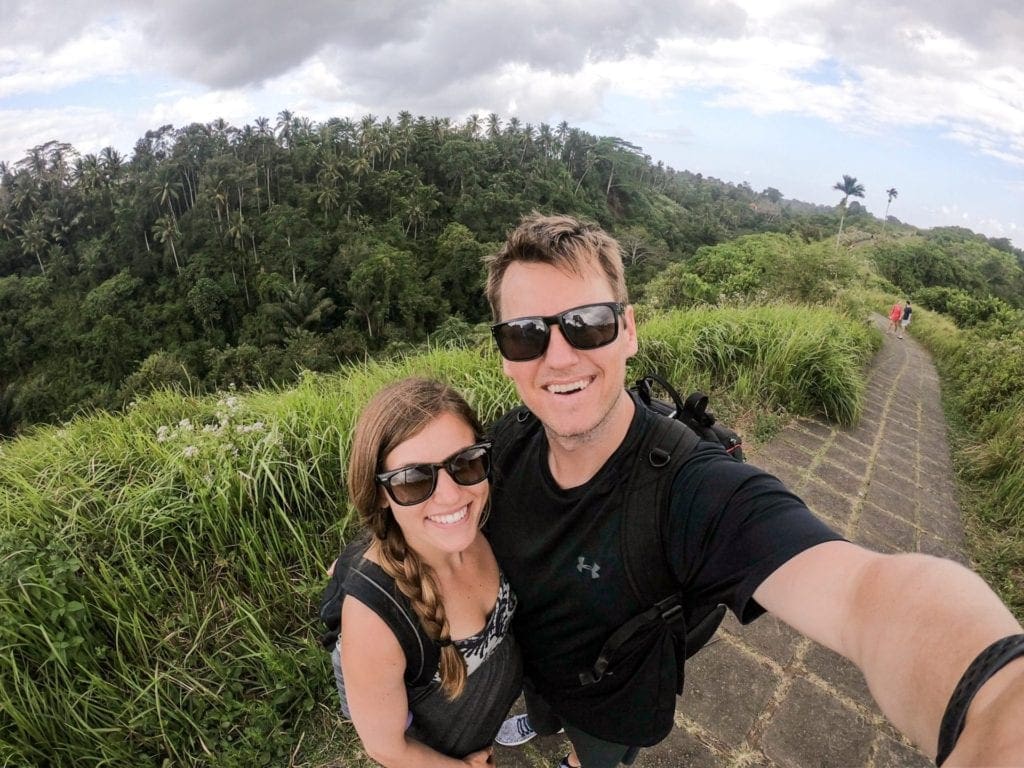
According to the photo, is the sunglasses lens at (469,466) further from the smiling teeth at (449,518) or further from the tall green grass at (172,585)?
the tall green grass at (172,585)

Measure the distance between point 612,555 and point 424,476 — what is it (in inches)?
17.4

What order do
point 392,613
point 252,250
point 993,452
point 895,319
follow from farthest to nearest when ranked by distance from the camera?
1. point 252,250
2. point 895,319
3. point 993,452
4. point 392,613

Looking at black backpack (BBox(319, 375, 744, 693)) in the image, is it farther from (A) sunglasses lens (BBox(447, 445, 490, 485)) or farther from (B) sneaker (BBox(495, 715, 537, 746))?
(B) sneaker (BBox(495, 715, 537, 746))

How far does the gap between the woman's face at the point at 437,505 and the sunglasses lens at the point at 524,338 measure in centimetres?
23

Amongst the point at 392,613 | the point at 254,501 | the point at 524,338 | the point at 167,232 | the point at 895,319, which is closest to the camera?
the point at 392,613

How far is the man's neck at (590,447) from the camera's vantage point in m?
1.14

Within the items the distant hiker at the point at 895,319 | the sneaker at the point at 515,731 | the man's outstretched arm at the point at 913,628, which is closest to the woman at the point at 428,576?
the sneaker at the point at 515,731

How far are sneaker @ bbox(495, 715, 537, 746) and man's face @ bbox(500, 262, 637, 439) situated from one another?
1.16 m

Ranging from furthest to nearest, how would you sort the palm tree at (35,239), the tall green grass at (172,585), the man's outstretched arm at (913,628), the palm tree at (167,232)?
the palm tree at (35,239)
the palm tree at (167,232)
the tall green grass at (172,585)
the man's outstretched arm at (913,628)

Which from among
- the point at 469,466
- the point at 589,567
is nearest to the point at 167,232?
the point at 469,466

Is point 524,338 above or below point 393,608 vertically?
above

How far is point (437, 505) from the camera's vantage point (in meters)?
1.14

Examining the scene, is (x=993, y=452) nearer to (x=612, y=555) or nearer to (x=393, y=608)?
(x=612, y=555)

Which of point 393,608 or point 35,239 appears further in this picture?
point 35,239
